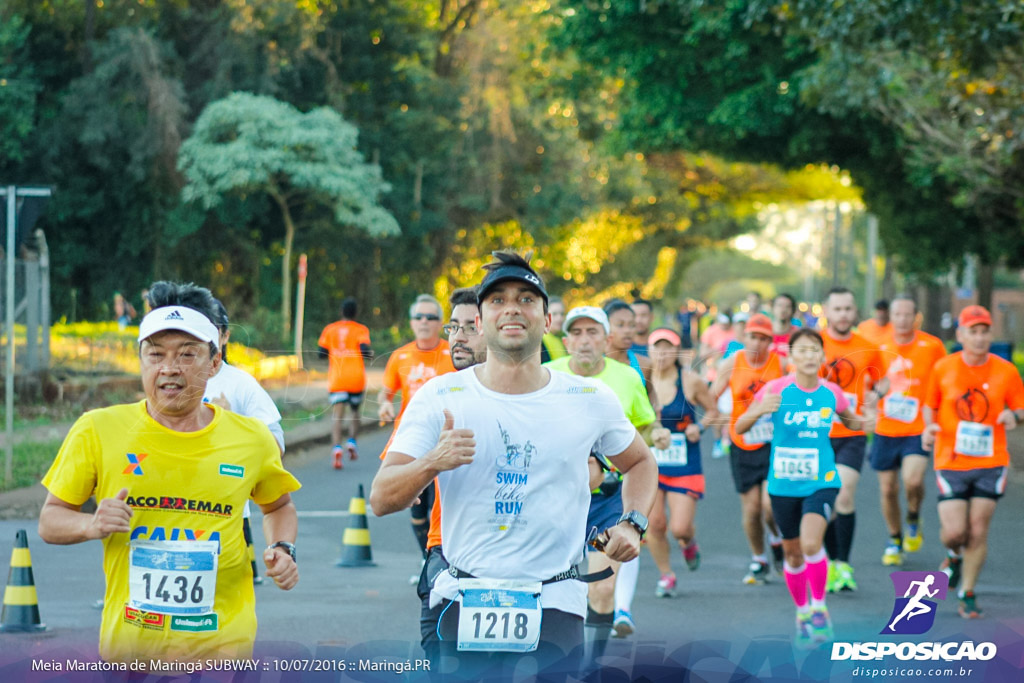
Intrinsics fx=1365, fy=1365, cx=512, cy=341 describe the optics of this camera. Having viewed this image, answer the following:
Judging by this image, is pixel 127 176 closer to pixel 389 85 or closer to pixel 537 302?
pixel 389 85

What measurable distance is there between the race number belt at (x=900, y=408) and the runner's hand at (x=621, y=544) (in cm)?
684

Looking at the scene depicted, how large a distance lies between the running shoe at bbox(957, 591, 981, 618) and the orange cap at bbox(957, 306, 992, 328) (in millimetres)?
1729

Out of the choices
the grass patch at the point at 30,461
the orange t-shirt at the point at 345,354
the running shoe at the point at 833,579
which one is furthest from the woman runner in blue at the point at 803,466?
the orange t-shirt at the point at 345,354

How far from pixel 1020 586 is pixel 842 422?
172 centimetres

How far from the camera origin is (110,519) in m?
3.65

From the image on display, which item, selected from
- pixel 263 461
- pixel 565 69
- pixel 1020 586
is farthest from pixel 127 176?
pixel 263 461

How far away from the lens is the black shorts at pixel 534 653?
156 inches

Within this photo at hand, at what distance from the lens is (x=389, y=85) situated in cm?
3650

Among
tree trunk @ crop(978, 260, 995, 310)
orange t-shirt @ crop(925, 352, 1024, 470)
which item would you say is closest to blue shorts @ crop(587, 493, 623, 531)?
orange t-shirt @ crop(925, 352, 1024, 470)

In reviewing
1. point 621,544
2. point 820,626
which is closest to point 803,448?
point 820,626

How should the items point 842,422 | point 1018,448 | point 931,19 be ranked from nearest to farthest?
point 842,422 → point 931,19 → point 1018,448

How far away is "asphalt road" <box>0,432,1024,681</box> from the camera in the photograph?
7191 millimetres

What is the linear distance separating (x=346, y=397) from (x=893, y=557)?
7773mm

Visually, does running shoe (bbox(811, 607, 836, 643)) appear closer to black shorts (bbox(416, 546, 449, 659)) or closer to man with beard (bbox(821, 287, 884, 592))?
man with beard (bbox(821, 287, 884, 592))
